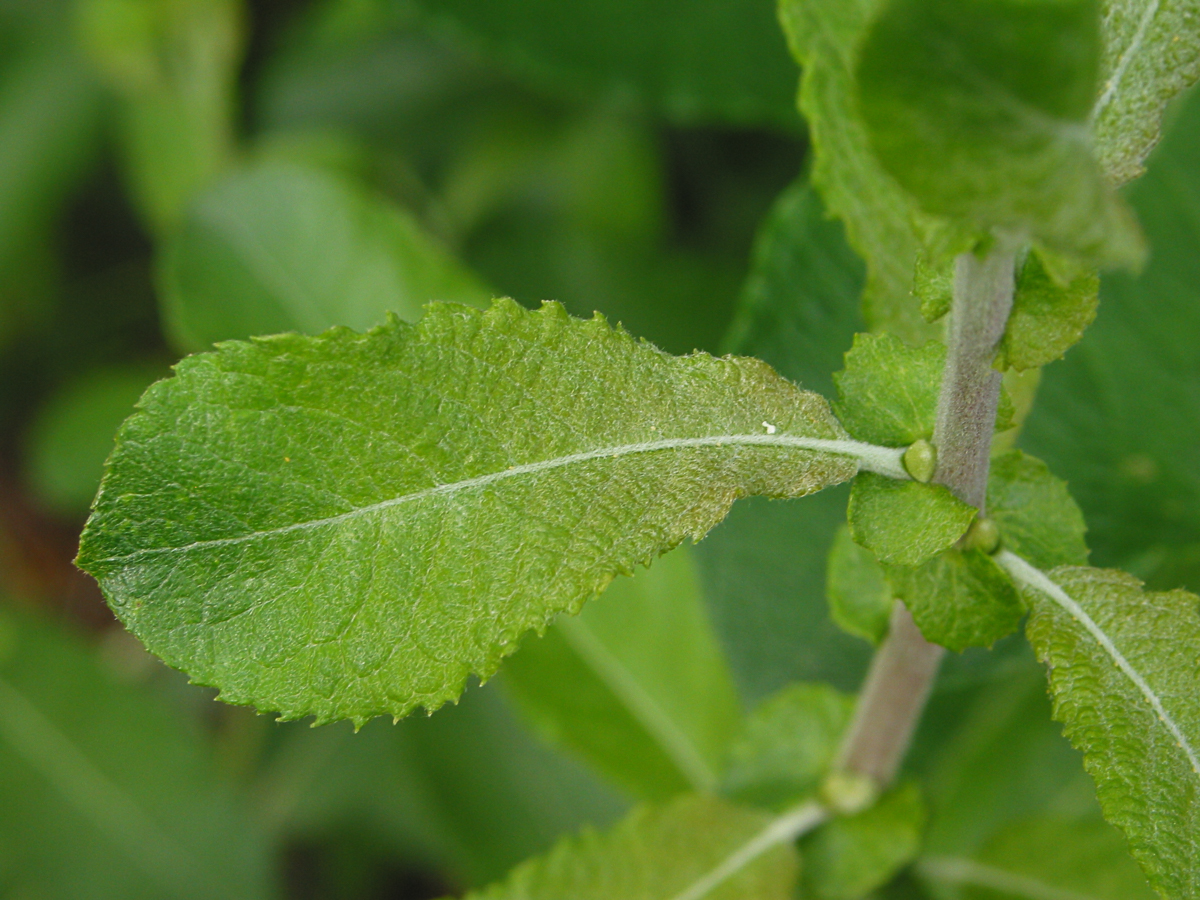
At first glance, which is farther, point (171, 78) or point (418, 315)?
point (171, 78)

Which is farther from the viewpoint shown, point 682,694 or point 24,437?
point 24,437

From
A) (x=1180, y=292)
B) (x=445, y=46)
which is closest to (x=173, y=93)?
(x=445, y=46)

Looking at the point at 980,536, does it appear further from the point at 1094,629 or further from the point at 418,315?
the point at 418,315

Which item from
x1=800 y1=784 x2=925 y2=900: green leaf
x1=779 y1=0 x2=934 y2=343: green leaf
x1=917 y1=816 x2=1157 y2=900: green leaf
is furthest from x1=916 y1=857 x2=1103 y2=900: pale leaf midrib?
x1=779 y1=0 x2=934 y2=343: green leaf

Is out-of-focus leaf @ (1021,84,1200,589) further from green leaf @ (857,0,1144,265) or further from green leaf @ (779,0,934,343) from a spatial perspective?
green leaf @ (857,0,1144,265)

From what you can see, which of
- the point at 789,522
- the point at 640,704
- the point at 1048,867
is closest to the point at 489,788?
the point at 640,704

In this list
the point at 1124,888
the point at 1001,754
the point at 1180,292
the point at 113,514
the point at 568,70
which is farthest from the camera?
the point at 568,70

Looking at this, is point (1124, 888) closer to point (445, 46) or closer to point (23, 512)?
point (445, 46)

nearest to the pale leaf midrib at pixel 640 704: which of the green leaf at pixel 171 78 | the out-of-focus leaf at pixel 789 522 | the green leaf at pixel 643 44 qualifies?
the out-of-focus leaf at pixel 789 522
